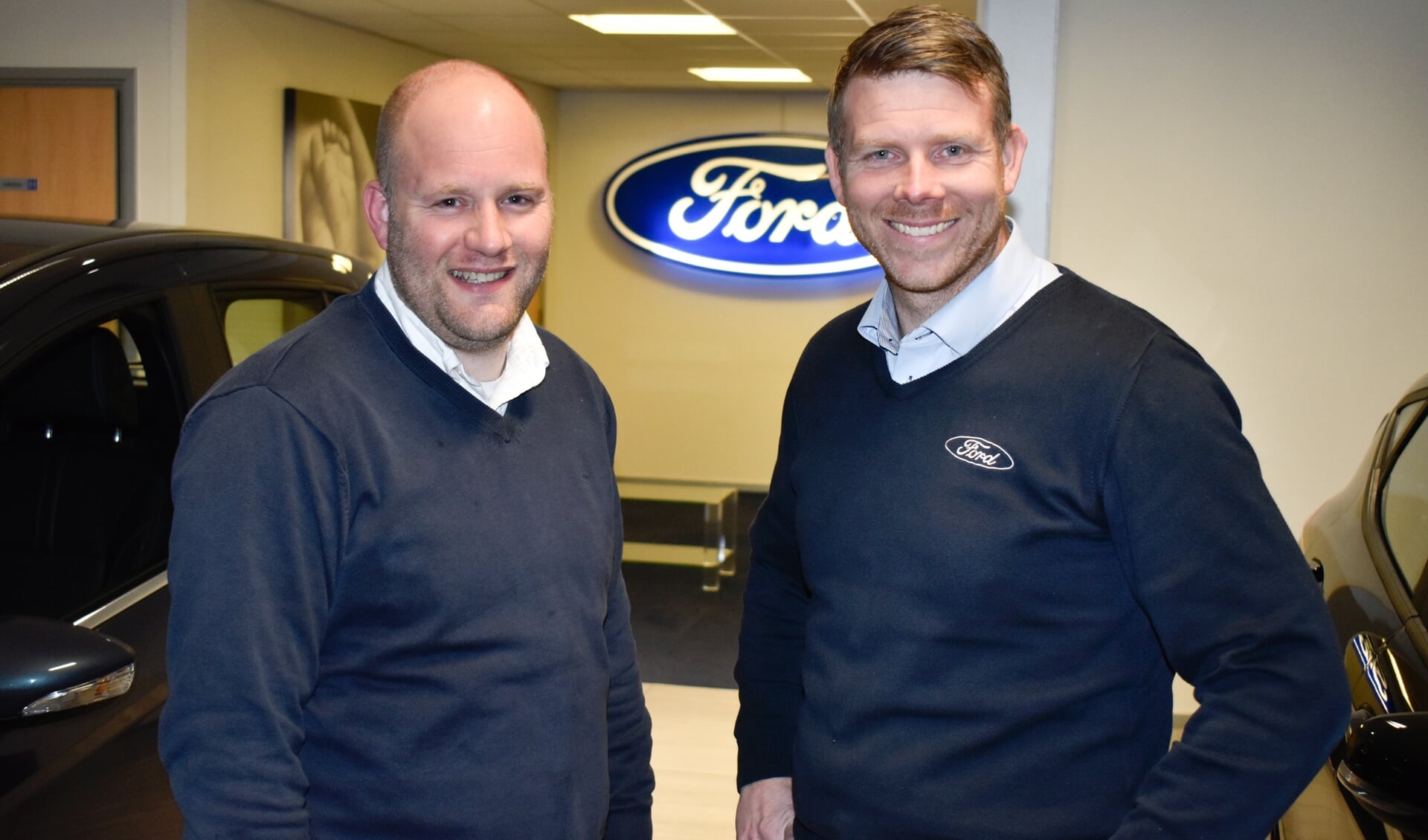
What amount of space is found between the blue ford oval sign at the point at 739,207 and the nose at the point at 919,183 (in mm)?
7342

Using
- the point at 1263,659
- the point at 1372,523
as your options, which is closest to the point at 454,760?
the point at 1263,659

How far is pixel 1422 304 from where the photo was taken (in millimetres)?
2584

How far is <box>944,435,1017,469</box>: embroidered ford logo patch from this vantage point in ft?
4.30

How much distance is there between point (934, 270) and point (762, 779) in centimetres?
69

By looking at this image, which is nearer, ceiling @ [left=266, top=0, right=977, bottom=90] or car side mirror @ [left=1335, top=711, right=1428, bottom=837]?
car side mirror @ [left=1335, top=711, right=1428, bottom=837]

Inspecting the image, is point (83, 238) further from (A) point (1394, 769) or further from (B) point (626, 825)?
(A) point (1394, 769)

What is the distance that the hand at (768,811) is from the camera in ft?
5.16

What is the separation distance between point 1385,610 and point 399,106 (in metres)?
1.44

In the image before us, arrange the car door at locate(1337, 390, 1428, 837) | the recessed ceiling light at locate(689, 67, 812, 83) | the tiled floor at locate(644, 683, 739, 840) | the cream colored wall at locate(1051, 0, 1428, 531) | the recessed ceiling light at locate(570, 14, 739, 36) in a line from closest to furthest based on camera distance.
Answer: the car door at locate(1337, 390, 1428, 837) → the cream colored wall at locate(1051, 0, 1428, 531) → the tiled floor at locate(644, 683, 739, 840) → the recessed ceiling light at locate(570, 14, 739, 36) → the recessed ceiling light at locate(689, 67, 812, 83)

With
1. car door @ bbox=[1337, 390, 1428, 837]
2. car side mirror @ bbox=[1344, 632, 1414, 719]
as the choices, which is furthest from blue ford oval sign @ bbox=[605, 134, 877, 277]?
car side mirror @ bbox=[1344, 632, 1414, 719]

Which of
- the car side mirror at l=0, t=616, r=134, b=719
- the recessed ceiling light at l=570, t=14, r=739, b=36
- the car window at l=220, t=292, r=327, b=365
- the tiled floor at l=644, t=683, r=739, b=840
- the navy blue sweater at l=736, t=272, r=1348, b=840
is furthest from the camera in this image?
the recessed ceiling light at l=570, t=14, r=739, b=36

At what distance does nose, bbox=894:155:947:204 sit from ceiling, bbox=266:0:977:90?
4355 millimetres

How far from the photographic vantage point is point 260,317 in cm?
234

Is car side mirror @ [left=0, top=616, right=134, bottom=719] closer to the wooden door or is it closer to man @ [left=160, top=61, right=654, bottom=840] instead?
man @ [left=160, top=61, right=654, bottom=840]
